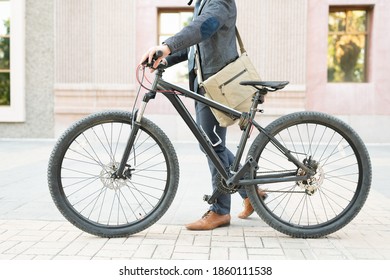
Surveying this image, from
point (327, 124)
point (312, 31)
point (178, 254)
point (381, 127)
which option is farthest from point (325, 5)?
point (178, 254)

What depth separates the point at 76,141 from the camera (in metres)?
3.47

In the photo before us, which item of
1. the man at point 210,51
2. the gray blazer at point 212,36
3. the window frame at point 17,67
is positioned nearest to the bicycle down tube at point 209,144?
the man at point 210,51

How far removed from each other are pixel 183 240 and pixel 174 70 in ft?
32.6

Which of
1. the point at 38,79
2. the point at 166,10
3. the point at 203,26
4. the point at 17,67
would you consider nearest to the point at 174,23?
the point at 166,10

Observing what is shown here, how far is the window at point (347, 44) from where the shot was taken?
12.5 metres

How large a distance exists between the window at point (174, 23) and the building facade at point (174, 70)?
3 cm

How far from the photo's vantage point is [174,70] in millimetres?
13078

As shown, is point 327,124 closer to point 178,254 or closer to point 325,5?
point 178,254

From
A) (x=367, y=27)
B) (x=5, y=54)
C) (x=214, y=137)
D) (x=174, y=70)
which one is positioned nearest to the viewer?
(x=214, y=137)

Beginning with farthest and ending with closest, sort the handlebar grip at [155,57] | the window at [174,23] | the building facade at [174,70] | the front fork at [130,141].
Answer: the window at [174,23] < the building facade at [174,70] < the front fork at [130,141] < the handlebar grip at [155,57]

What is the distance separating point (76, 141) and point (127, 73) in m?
9.29

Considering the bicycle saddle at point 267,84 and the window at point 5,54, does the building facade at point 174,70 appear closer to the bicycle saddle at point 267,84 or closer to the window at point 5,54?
the window at point 5,54

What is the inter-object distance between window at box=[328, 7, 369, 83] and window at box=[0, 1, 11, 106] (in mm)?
8054

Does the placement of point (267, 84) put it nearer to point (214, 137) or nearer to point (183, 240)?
point (214, 137)
